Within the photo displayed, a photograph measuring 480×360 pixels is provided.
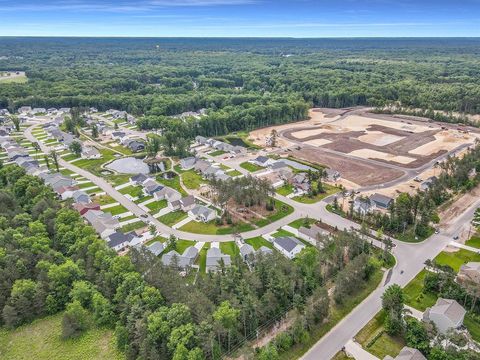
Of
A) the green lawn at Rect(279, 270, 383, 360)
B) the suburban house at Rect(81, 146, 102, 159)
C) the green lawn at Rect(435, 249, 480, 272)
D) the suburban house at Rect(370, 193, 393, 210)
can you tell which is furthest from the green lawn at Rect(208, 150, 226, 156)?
the green lawn at Rect(435, 249, 480, 272)

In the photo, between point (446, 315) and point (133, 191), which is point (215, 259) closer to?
point (446, 315)

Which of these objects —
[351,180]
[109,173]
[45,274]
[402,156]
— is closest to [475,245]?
[351,180]

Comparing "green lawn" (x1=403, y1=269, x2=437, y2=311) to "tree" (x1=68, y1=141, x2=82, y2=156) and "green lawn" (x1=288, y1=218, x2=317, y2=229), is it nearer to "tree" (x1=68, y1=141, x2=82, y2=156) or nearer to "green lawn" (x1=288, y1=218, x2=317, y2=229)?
"green lawn" (x1=288, y1=218, x2=317, y2=229)

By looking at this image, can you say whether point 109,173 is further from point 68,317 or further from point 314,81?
point 314,81

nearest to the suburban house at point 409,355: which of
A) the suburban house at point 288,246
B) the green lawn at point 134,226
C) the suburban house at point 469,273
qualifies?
the suburban house at point 469,273

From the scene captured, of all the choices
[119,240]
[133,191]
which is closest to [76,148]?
[133,191]

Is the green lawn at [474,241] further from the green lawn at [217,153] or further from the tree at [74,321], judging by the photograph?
the green lawn at [217,153]
